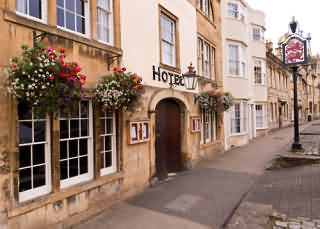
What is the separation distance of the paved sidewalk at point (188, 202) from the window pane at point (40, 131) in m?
1.88

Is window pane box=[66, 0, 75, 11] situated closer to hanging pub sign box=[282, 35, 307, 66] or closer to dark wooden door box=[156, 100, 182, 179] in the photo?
dark wooden door box=[156, 100, 182, 179]

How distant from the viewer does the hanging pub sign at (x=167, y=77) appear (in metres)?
7.30

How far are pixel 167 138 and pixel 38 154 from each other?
4.81 meters

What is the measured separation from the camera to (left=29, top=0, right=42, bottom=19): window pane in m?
4.17

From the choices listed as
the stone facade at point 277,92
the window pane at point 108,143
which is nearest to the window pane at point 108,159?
the window pane at point 108,143

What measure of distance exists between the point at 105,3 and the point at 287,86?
89.5ft

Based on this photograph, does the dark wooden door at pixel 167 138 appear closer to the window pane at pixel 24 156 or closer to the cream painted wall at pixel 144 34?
the cream painted wall at pixel 144 34

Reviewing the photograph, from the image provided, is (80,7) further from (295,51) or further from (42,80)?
(295,51)

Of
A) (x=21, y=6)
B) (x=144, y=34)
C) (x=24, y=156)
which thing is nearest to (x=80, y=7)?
(x=21, y=6)

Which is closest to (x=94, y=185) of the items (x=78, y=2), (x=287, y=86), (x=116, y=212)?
(x=116, y=212)

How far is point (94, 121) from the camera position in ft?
17.1

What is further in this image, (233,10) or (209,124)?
(233,10)

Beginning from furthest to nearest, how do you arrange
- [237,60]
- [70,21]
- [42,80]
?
[237,60] → [70,21] → [42,80]

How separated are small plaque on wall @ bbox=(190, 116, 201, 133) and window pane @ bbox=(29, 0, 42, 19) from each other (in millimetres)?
6353
